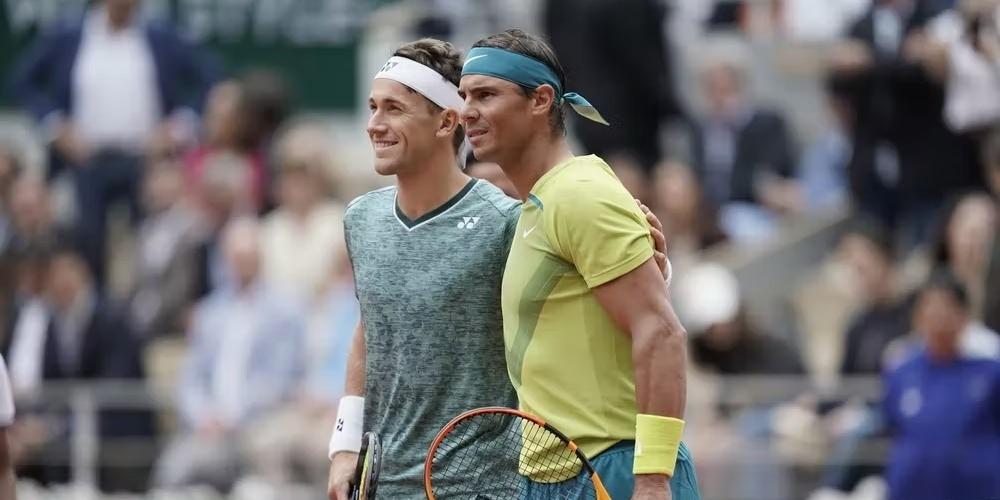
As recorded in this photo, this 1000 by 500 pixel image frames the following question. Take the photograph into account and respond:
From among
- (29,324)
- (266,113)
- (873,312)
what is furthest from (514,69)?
(266,113)

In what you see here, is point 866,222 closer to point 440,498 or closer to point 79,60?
point 79,60

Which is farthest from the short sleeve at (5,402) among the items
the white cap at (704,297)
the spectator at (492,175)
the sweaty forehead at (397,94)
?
the white cap at (704,297)

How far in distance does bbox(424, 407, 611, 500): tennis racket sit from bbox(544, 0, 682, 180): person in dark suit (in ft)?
26.9

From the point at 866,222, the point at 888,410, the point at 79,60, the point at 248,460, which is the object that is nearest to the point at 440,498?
the point at 888,410

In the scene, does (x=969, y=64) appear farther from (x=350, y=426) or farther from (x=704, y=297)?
(x=350, y=426)

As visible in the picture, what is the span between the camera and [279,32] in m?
17.1

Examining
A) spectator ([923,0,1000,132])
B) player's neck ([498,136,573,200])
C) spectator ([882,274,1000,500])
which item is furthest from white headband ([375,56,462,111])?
spectator ([923,0,1000,132])

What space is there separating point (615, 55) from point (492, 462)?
8.51 m

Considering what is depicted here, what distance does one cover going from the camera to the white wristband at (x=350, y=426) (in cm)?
646

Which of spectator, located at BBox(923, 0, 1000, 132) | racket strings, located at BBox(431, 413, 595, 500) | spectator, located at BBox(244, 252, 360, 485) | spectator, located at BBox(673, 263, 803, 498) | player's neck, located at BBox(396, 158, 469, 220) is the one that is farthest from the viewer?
spectator, located at BBox(923, 0, 1000, 132)

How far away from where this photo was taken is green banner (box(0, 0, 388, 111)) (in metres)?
17.0

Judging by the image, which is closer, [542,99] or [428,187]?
[542,99]

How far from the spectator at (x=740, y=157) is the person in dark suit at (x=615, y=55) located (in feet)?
1.55

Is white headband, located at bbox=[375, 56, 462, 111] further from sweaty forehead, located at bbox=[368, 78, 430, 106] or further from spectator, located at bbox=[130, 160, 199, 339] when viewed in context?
spectator, located at bbox=[130, 160, 199, 339]
